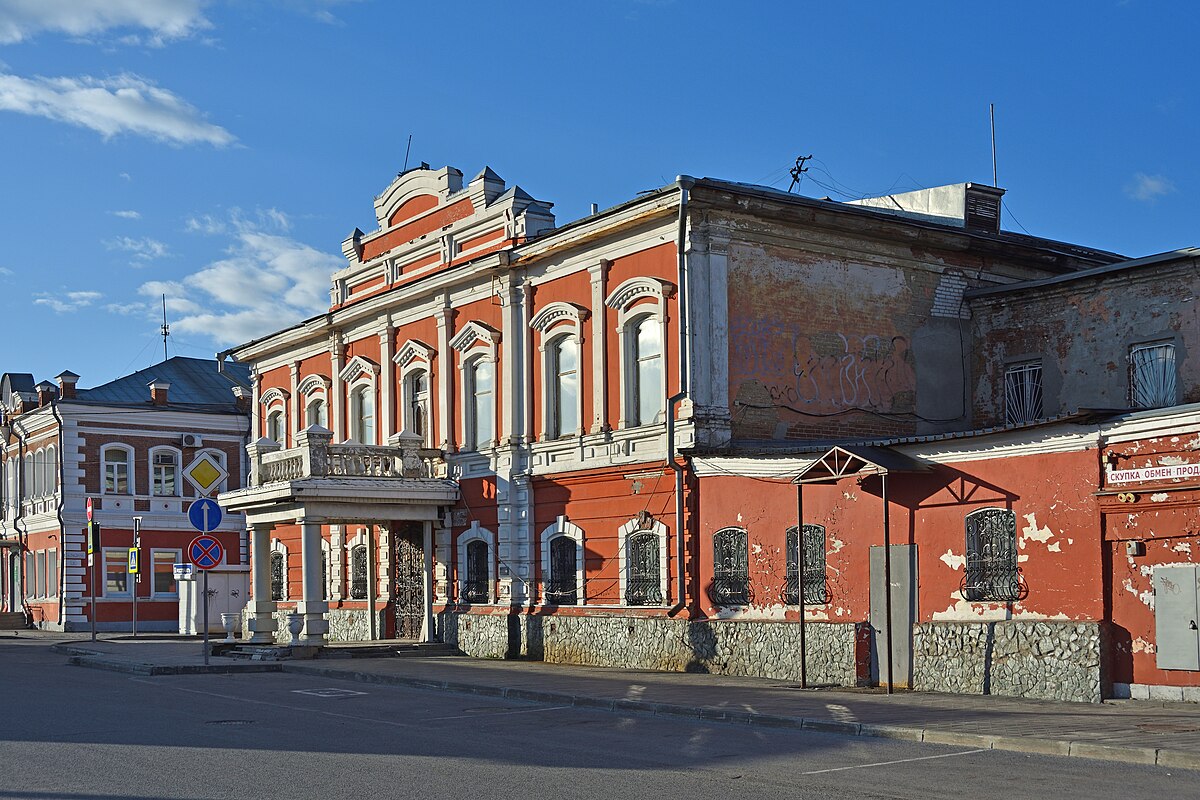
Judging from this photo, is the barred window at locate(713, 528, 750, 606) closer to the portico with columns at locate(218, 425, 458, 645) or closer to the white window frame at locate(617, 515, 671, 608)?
the white window frame at locate(617, 515, 671, 608)

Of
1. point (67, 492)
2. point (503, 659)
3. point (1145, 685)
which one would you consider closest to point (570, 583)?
point (503, 659)

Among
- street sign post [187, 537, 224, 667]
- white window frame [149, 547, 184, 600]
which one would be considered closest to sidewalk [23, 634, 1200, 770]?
street sign post [187, 537, 224, 667]

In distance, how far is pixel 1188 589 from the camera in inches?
638

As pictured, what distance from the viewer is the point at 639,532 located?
24.7 metres

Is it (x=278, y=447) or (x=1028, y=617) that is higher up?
(x=278, y=447)

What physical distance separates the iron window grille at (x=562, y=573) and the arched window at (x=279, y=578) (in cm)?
1257

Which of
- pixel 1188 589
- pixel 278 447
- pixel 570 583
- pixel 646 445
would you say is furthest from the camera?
pixel 278 447

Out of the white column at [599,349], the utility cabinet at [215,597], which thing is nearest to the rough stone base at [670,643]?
the white column at [599,349]

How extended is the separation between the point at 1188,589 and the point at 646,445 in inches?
405

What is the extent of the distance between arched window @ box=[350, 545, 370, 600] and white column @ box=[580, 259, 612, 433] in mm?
9762

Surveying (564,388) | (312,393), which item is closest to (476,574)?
(564,388)

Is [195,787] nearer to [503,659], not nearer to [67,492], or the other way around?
[503,659]

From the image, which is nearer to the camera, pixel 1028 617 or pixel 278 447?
pixel 1028 617

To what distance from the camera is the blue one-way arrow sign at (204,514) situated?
934 inches
